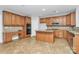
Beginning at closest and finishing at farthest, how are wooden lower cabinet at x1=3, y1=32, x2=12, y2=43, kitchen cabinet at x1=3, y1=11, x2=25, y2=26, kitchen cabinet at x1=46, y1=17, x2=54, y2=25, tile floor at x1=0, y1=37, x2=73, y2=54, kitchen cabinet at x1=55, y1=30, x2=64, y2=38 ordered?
tile floor at x1=0, y1=37, x2=73, y2=54
wooden lower cabinet at x1=3, y1=32, x2=12, y2=43
kitchen cabinet at x1=3, y1=11, x2=25, y2=26
kitchen cabinet at x1=55, y1=30, x2=64, y2=38
kitchen cabinet at x1=46, y1=17, x2=54, y2=25

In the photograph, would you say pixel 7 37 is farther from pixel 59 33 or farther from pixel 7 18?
pixel 59 33

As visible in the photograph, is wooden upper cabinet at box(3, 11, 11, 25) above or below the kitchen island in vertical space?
above

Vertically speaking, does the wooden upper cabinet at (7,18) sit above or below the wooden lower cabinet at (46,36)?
above

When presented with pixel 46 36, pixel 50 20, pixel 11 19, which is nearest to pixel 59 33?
pixel 50 20

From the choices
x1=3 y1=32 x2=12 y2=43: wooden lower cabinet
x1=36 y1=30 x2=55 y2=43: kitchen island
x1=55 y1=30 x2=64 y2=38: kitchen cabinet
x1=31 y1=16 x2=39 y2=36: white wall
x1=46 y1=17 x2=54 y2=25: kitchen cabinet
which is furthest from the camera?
x1=31 y1=16 x2=39 y2=36: white wall

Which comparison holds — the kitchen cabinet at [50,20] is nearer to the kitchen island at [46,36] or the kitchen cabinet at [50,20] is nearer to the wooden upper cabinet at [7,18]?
the kitchen island at [46,36]

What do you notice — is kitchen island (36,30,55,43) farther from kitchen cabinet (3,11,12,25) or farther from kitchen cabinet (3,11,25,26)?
kitchen cabinet (3,11,12,25)

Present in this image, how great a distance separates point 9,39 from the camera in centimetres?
778

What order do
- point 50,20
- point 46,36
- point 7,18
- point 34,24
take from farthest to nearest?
point 34,24 → point 50,20 → point 46,36 → point 7,18

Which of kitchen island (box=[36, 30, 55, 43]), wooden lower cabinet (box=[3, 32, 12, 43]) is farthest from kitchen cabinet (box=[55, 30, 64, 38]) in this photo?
wooden lower cabinet (box=[3, 32, 12, 43])

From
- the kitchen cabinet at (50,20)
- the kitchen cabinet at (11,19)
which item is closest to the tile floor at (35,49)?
the kitchen cabinet at (11,19)

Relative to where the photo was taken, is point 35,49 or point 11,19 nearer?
point 35,49
